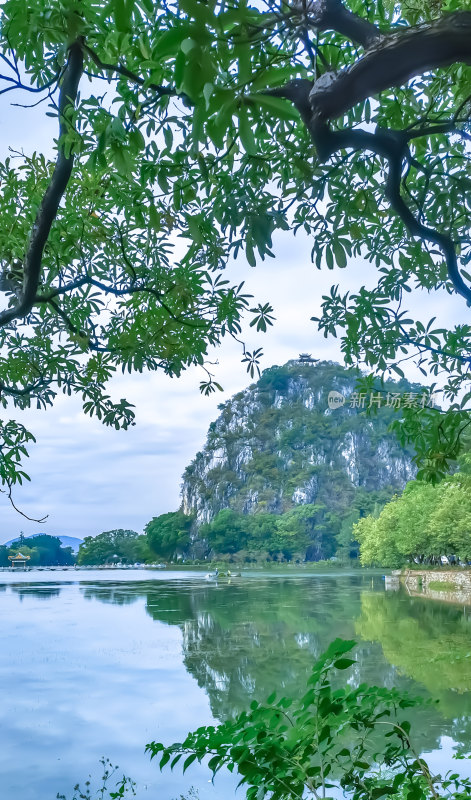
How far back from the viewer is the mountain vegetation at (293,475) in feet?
85.3

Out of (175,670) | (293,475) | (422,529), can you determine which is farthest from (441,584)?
(293,475)

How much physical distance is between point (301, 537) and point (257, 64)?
94.7 feet

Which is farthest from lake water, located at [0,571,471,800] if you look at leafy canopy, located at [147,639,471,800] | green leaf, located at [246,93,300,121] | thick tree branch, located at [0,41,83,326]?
green leaf, located at [246,93,300,121]

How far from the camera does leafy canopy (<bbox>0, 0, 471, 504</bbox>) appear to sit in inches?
28.1

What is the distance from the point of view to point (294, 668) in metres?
7.77

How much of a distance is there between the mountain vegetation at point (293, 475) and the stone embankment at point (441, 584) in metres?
7.27

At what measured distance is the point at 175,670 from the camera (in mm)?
8398

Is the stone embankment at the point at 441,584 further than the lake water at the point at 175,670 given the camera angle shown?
Yes

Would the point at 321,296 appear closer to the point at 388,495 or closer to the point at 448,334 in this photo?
the point at 448,334

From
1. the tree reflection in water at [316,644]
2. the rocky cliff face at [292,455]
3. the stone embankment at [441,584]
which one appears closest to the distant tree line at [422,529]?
the stone embankment at [441,584]

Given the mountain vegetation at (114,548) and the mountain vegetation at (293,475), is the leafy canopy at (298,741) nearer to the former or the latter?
the mountain vegetation at (293,475)

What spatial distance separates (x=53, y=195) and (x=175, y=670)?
26.6ft

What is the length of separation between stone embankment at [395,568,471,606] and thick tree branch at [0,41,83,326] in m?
12.4

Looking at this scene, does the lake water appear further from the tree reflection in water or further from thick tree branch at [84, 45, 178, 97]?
thick tree branch at [84, 45, 178, 97]
